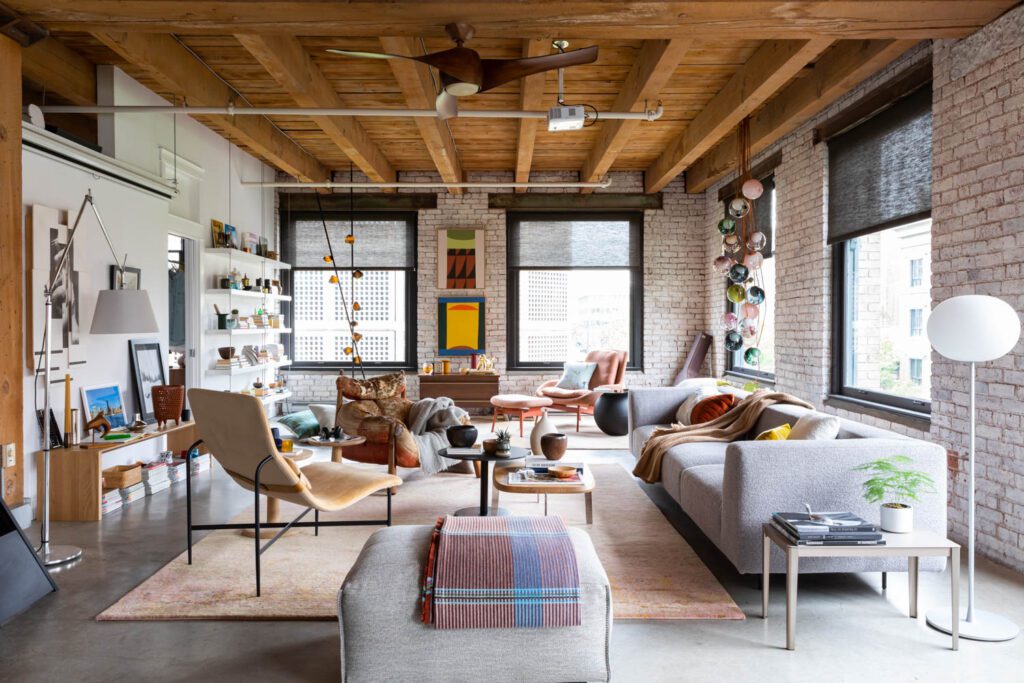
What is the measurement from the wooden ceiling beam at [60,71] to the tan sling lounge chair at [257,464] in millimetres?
3153

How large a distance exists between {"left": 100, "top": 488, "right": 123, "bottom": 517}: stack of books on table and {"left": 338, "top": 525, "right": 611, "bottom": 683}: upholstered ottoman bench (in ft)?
10.0

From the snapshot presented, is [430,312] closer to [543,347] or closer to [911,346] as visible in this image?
[543,347]

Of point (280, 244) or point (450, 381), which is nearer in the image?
point (450, 381)

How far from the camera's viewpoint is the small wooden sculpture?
4598 millimetres

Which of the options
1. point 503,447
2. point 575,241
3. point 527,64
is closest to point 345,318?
point 575,241

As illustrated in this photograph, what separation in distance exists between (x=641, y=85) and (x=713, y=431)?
2662 millimetres

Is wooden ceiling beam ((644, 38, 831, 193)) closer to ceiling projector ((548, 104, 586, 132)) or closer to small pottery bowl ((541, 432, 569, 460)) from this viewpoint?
ceiling projector ((548, 104, 586, 132))

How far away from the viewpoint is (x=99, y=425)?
462 cm

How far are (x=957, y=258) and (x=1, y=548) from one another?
513 centimetres

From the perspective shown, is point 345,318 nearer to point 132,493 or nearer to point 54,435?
point 132,493

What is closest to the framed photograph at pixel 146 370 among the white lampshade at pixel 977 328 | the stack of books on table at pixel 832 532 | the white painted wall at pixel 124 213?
the white painted wall at pixel 124 213

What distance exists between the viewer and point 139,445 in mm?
5543

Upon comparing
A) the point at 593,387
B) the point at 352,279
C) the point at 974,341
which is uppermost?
the point at 352,279

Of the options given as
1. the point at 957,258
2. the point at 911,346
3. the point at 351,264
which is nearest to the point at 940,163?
the point at 957,258
